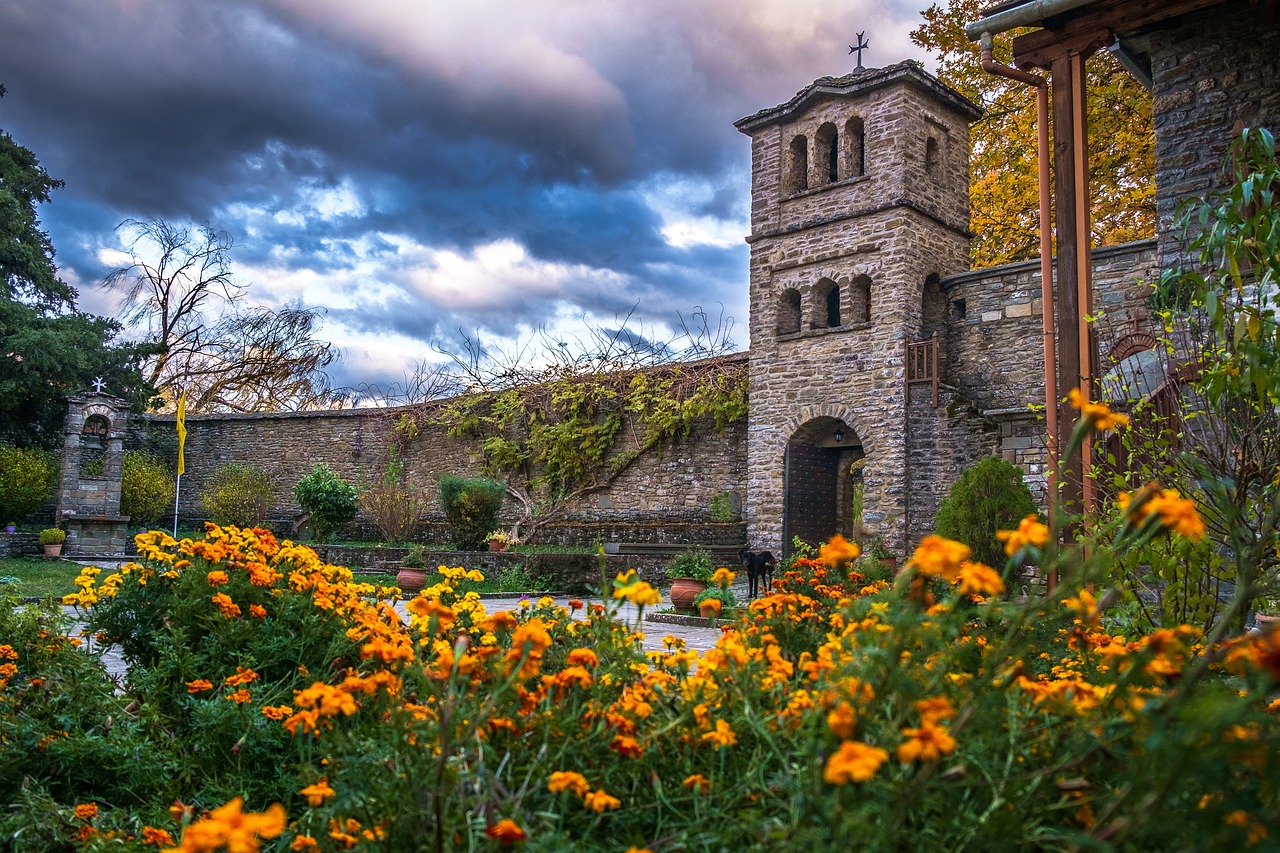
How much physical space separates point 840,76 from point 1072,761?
45.0ft

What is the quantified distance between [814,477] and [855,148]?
4.80 m

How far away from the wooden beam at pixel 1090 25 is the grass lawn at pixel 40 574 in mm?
9885

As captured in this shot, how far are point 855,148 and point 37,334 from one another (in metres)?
14.4

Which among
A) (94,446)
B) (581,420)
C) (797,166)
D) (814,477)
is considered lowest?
(814,477)

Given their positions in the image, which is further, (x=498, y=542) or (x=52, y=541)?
(x=52, y=541)

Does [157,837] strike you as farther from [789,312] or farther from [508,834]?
[789,312]

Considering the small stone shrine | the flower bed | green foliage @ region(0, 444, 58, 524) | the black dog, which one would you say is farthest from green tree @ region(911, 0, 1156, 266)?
green foliage @ region(0, 444, 58, 524)

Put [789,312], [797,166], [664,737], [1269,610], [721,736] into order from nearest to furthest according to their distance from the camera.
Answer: [721,736] < [664,737] < [1269,610] < [789,312] < [797,166]

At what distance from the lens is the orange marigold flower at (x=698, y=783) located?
57.4 inches

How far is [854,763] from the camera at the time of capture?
101cm

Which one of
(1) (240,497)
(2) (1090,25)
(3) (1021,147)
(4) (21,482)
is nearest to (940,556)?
(2) (1090,25)

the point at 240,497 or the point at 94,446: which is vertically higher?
the point at 94,446

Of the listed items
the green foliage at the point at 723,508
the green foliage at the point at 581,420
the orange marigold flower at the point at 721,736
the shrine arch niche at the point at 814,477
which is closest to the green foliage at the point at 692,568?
the shrine arch niche at the point at 814,477

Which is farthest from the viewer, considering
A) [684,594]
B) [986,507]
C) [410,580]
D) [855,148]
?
[855,148]
